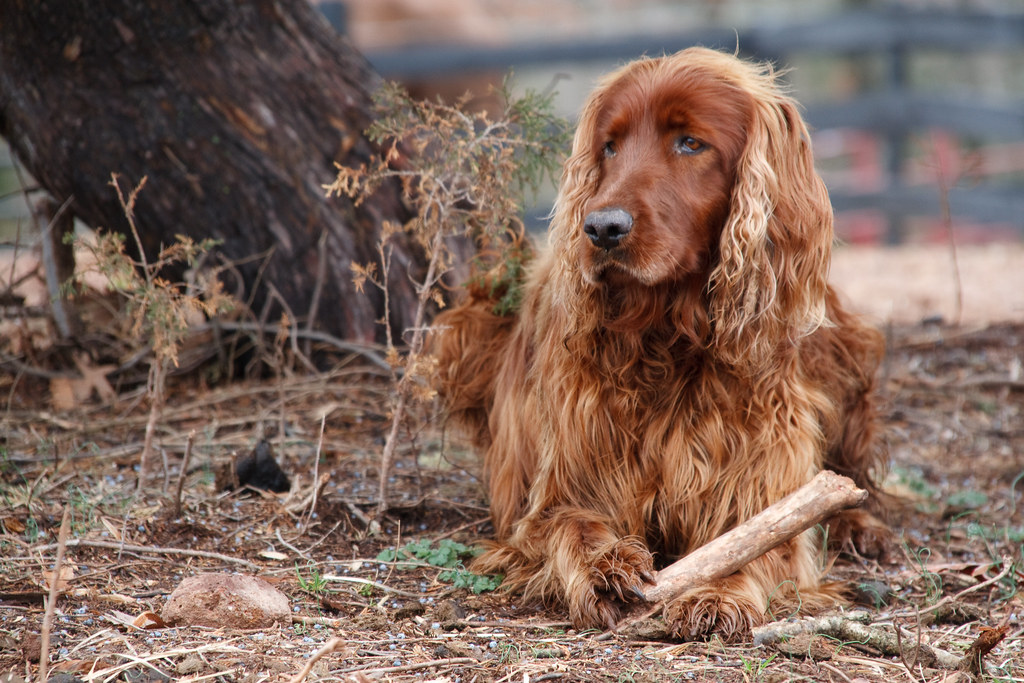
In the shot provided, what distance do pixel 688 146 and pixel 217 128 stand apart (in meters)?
2.22

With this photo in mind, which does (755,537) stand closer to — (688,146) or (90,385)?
(688,146)

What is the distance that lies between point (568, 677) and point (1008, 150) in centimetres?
1303

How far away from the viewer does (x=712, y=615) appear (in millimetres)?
2793

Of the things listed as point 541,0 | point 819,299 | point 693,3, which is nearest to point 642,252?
point 819,299

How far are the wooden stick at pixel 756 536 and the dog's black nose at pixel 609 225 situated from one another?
0.86 metres

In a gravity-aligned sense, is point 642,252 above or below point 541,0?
below

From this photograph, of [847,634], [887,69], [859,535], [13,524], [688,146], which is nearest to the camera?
[847,634]

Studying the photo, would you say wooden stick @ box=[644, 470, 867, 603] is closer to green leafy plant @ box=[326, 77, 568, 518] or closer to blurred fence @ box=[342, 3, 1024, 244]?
green leafy plant @ box=[326, 77, 568, 518]

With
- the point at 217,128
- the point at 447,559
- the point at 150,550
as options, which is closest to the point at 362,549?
the point at 447,559

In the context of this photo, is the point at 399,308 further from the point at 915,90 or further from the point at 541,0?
the point at 541,0

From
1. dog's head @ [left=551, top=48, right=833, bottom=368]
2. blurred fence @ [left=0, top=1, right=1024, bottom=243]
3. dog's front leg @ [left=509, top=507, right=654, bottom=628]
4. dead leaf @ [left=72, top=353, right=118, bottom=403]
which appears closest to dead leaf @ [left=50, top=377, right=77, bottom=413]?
dead leaf @ [left=72, top=353, right=118, bottom=403]

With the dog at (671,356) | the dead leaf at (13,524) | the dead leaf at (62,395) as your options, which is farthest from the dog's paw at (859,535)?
the dead leaf at (62,395)

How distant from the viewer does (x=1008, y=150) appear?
13.5 meters

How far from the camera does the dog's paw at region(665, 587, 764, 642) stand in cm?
278
